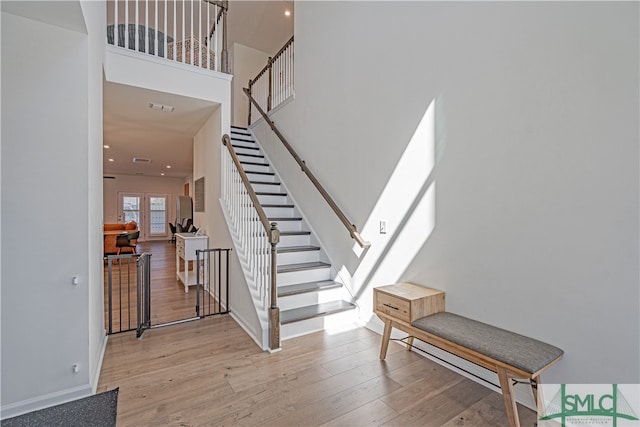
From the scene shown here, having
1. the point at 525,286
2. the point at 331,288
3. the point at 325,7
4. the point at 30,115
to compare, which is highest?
the point at 325,7

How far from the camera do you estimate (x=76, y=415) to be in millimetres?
1905

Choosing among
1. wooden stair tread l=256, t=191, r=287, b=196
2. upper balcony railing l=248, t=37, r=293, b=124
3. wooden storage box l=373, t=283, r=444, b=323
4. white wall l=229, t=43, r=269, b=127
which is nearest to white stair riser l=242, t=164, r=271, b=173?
→ wooden stair tread l=256, t=191, r=287, b=196

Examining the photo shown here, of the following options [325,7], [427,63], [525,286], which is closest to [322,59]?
[325,7]

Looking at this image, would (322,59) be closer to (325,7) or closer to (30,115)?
(325,7)

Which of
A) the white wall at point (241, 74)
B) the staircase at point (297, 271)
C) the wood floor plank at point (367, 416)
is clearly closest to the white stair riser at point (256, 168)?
the staircase at point (297, 271)

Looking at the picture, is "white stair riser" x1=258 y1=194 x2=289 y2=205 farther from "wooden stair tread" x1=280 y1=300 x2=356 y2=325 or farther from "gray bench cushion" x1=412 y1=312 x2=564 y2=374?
"gray bench cushion" x1=412 y1=312 x2=564 y2=374

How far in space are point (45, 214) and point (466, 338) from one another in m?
2.84

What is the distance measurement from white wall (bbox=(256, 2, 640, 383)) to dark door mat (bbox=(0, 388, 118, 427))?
235cm

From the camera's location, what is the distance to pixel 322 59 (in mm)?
4055

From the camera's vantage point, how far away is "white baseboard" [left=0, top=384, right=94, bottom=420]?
6.18 ft

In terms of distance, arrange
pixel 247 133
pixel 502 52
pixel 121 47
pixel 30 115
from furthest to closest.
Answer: pixel 247 133 → pixel 121 47 → pixel 502 52 → pixel 30 115

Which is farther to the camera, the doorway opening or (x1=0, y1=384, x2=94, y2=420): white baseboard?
the doorway opening

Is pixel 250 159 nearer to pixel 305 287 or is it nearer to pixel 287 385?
pixel 305 287

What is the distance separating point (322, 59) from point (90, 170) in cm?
306
